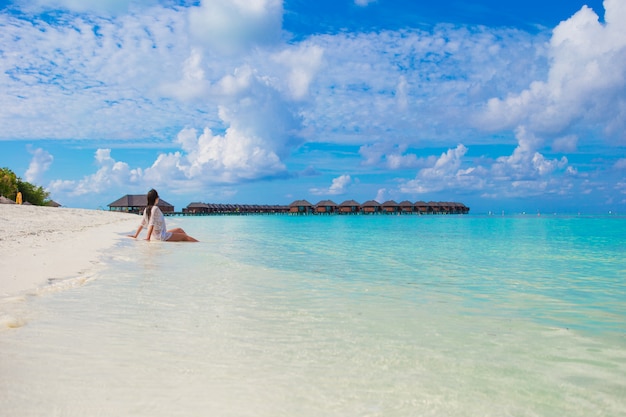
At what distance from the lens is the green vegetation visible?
1398 inches

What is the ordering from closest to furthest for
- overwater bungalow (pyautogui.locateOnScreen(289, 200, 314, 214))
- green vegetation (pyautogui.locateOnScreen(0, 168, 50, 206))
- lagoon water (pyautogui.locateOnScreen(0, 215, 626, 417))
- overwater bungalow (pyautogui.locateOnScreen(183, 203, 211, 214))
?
1. lagoon water (pyautogui.locateOnScreen(0, 215, 626, 417))
2. green vegetation (pyautogui.locateOnScreen(0, 168, 50, 206))
3. overwater bungalow (pyautogui.locateOnScreen(183, 203, 211, 214))
4. overwater bungalow (pyautogui.locateOnScreen(289, 200, 314, 214))

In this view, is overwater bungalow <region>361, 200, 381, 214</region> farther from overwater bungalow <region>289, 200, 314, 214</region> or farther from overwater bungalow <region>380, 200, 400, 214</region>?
overwater bungalow <region>289, 200, 314, 214</region>

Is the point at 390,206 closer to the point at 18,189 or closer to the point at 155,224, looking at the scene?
the point at 18,189

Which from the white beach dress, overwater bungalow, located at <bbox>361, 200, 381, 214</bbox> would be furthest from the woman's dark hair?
overwater bungalow, located at <bbox>361, 200, 381, 214</bbox>

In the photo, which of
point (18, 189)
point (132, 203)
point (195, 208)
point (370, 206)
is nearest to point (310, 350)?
point (18, 189)

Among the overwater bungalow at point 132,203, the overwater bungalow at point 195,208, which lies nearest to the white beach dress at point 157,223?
the overwater bungalow at point 132,203

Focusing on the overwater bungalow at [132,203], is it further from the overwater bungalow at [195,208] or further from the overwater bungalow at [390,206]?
the overwater bungalow at [390,206]

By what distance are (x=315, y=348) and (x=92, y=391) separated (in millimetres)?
1383

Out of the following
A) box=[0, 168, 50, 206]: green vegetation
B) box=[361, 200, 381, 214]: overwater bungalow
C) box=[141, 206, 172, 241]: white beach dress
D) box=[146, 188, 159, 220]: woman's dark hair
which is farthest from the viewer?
box=[361, 200, 381, 214]: overwater bungalow

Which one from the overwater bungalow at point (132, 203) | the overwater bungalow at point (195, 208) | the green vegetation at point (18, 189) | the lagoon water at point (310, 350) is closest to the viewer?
the lagoon water at point (310, 350)

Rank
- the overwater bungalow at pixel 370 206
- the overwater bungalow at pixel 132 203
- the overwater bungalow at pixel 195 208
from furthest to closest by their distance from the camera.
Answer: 1. the overwater bungalow at pixel 370 206
2. the overwater bungalow at pixel 195 208
3. the overwater bungalow at pixel 132 203

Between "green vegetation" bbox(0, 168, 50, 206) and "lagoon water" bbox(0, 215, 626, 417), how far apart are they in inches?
1438

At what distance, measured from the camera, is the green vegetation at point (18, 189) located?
35500mm

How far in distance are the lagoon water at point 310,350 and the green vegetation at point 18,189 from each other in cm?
3651
